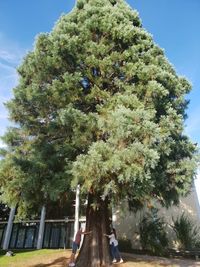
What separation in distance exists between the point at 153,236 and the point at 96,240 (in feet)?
24.0

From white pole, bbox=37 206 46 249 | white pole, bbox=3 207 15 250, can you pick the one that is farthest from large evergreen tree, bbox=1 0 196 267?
white pole, bbox=3 207 15 250

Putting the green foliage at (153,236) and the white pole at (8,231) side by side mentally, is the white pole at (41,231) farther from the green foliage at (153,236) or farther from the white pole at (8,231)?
the green foliage at (153,236)

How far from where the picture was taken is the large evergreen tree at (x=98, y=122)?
32.2 ft

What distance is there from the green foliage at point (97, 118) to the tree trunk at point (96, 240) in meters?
1.06

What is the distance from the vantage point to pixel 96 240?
11273mm

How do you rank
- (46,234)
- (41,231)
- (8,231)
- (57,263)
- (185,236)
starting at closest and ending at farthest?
(57,263)
(185,236)
(41,231)
(8,231)
(46,234)

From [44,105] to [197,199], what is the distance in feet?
55.8

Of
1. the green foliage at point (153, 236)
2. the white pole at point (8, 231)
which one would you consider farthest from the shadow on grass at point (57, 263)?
the white pole at point (8, 231)

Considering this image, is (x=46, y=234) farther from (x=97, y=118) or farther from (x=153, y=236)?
(x=97, y=118)

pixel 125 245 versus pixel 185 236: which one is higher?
pixel 185 236

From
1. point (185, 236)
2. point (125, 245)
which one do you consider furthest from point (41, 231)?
point (185, 236)

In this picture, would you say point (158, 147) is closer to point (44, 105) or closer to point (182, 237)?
point (44, 105)

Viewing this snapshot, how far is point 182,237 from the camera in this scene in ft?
58.7

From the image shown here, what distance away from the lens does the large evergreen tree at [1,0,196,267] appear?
32.2 feet
